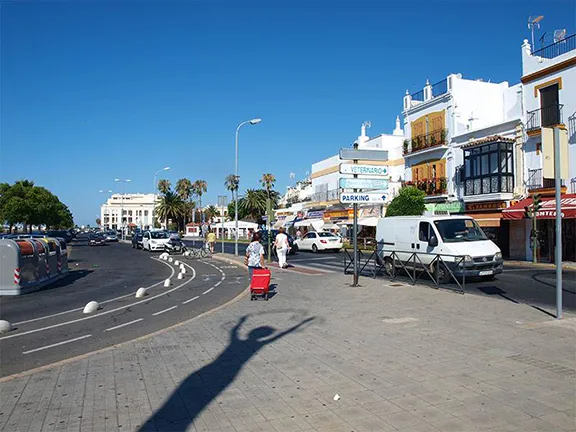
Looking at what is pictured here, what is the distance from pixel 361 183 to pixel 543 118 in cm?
1759

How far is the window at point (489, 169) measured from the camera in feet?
93.0

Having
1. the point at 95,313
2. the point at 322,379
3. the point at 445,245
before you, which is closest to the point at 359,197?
the point at 445,245

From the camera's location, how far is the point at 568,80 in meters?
25.1

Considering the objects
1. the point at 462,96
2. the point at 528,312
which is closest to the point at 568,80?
the point at 462,96

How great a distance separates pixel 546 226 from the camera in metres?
26.4

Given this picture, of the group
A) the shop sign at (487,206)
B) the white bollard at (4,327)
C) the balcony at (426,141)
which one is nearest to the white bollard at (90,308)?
the white bollard at (4,327)

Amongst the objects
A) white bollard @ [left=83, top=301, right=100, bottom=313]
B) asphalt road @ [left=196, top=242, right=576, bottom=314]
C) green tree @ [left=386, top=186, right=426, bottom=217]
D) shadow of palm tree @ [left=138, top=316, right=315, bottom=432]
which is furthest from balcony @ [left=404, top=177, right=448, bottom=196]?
shadow of palm tree @ [left=138, top=316, right=315, bottom=432]

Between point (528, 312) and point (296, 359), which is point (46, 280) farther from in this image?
point (528, 312)

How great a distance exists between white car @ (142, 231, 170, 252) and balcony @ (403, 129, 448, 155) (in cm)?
2090

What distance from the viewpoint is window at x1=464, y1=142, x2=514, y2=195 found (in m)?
28.4

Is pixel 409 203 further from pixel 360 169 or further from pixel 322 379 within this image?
pixel 322 379

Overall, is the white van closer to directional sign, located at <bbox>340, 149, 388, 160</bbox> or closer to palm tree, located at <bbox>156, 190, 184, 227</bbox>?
directional sign, located at <bbox>340, 149, 388, 160</bbox>

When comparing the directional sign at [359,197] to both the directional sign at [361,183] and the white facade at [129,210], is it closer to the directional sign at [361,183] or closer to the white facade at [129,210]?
the directional sign at [361,183]

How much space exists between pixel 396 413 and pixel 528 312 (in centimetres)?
619
